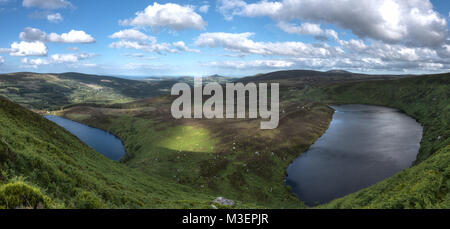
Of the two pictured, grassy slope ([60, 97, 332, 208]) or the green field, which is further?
grassy slope ([60, 97, 332, 208])


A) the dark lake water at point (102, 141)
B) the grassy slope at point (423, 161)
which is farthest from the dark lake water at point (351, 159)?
the dark lake water at point (102, 141)

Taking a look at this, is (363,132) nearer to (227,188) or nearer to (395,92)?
(227,188)

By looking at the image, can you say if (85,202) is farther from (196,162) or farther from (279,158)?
(279,158)

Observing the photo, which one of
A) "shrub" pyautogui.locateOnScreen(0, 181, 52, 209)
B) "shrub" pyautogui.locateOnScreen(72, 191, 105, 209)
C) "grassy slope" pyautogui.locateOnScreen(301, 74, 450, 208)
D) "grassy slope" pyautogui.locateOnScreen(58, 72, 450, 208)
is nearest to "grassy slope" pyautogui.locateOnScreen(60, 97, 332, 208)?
"grassy slope" pyautogui.locateOnScreen(58, 72, 450, 208)

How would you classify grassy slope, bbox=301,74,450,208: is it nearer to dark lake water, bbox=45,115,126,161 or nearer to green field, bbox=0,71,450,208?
green field, bbox=0,71,450,208

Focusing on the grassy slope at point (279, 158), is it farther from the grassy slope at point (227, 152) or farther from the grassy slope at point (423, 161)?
the grassy slope at point (227, 152)
